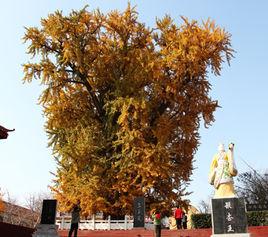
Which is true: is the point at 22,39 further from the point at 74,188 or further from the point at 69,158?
the point at 74,188

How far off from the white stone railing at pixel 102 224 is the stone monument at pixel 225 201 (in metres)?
7.12

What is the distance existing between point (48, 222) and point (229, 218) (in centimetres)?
674

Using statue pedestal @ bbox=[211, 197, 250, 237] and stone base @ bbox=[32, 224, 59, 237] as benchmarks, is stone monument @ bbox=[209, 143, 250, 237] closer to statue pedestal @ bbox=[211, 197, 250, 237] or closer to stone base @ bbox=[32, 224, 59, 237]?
statue pedestal @ bbox=[211, 197, 250, 237]

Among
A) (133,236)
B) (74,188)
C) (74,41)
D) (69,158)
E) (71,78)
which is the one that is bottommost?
(133,236)

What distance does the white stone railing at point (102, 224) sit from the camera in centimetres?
1870

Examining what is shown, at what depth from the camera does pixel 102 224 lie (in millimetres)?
19156

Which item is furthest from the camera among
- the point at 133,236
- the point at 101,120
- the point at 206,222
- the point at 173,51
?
the point at 101,120

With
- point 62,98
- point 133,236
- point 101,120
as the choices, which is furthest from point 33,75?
point 133,236

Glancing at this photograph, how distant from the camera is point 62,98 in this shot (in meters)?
21.8

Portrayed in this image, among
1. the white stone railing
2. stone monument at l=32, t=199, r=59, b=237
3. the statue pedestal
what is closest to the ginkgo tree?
the white stone railing

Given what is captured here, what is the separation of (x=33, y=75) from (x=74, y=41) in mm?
2910

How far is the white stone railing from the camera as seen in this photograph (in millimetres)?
18703

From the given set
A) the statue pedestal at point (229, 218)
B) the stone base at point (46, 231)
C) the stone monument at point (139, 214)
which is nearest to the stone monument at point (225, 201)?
the statue pedestal at point (229, 218)

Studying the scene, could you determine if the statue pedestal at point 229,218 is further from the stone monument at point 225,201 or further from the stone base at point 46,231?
the stone base at point 46,231
